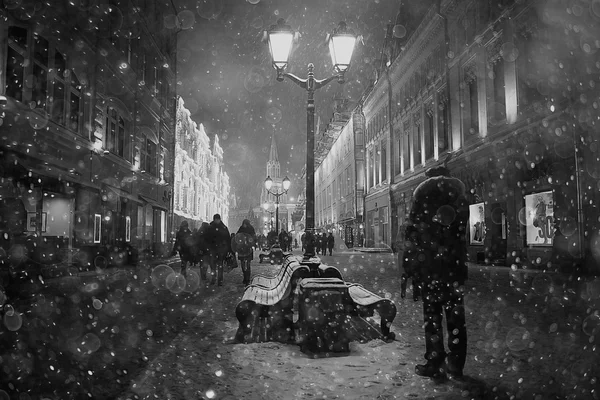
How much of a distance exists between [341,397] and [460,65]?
23.6 metres

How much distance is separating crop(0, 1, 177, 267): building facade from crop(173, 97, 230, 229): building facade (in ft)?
53.0

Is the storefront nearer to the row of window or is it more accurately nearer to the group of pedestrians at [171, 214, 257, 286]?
the row of window

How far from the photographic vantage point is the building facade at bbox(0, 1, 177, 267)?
14.0m


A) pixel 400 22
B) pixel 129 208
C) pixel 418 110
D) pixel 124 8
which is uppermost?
pixel 400 22

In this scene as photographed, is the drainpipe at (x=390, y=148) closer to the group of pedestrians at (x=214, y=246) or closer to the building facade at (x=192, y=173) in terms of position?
the building facade at (x=192, y=173)

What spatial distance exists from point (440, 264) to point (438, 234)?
0.92ft

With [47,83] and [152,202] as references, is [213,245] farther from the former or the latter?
[152,202]

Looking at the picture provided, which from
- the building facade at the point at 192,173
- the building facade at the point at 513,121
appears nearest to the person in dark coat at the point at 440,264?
the building facade at the point at 513,121

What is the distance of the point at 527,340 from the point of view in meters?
6.29

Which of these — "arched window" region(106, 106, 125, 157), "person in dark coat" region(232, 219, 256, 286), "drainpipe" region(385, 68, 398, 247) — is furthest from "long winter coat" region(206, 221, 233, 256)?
"drainpipe" region(385, 68, 398, 247)

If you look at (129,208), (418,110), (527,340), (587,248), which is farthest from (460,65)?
(527,340)

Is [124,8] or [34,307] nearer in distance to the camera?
[34,307]

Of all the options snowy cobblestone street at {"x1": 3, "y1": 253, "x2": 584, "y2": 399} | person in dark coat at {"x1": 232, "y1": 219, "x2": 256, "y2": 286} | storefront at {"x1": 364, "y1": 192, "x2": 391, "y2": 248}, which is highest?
storefront at {"x1": 364, "y1": 192, "x2": 391, "y2": 248}

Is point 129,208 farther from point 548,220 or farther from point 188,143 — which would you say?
point 188,143
